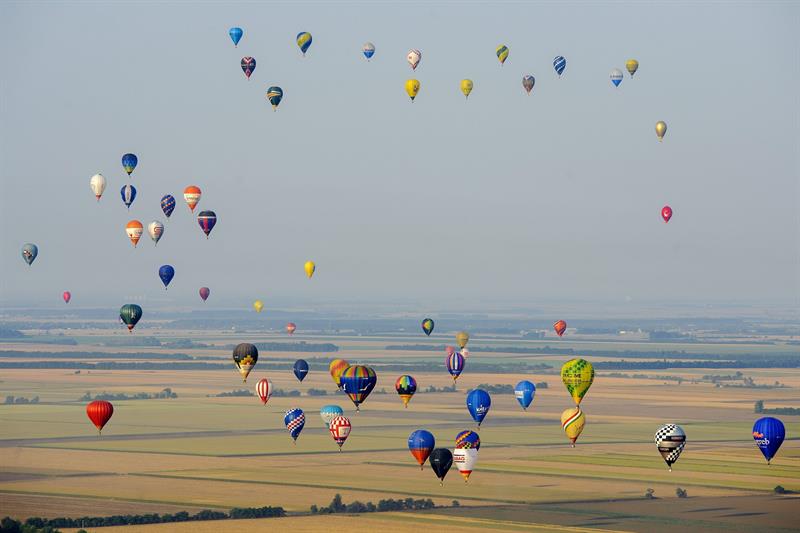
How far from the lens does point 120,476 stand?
8644 cm


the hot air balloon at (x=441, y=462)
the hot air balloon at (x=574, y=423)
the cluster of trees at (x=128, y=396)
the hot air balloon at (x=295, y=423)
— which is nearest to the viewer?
the hot air balloon at (x=441, y=462)

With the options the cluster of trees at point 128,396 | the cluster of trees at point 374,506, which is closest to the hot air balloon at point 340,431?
the cluster of trees at point 374,506

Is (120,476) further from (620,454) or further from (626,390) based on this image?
(626,390)

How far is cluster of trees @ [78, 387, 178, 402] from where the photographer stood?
142m

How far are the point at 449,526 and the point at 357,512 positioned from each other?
6.42 meters

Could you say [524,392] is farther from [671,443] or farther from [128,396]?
[128,396]

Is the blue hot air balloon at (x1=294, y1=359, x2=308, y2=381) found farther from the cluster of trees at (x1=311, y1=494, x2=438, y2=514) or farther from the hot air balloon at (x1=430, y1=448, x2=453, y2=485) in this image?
the cluster of trees at (x1=311, y1=494, x2=438, y2=514)

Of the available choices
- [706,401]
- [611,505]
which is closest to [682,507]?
[611,505]

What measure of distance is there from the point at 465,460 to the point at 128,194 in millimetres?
36533

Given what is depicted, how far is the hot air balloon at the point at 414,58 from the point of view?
4380 inches

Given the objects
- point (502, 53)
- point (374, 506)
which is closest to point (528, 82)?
point (502, 53)

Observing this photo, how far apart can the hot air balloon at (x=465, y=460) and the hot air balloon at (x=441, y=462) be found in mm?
549

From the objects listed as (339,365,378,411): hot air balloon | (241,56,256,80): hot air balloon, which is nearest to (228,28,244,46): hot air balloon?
(241,56,256,80): hot air balloon

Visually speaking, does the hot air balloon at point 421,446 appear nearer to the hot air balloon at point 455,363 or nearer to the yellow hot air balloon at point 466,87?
the hot air balloon at point 455,363
